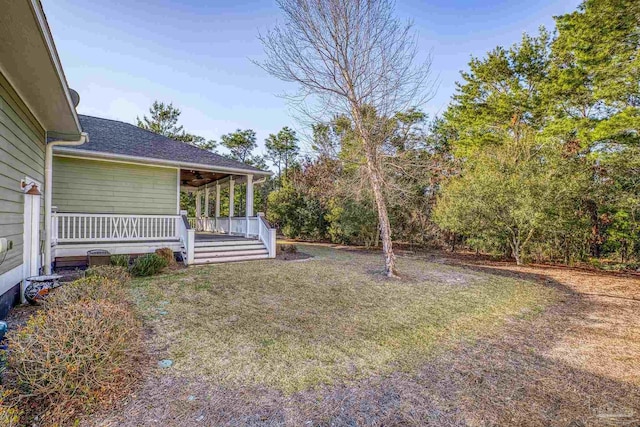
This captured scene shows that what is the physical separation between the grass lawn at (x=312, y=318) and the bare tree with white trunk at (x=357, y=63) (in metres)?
2.08

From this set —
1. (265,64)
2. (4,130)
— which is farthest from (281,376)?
(265,64)

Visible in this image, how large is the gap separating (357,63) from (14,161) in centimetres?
710

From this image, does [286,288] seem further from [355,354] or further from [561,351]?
[561,351]

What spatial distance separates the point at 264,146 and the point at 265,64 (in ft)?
71.9

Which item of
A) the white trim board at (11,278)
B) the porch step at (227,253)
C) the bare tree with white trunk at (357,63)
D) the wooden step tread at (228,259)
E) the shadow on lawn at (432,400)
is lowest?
the shadow on lawn at (432,400)

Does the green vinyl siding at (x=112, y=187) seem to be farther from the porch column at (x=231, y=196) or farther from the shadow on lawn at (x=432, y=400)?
the shadow on lawn at (x=432, y=400)

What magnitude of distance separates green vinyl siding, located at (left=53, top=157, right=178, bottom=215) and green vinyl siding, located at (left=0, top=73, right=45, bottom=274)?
3672mm

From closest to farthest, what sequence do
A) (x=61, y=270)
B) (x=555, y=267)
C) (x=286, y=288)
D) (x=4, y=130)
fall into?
(x=4, y=130)
(x=286, y=288)
(x=61, y=270)
(x=555, y=267)

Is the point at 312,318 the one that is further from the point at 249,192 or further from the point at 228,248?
the point at 249,192

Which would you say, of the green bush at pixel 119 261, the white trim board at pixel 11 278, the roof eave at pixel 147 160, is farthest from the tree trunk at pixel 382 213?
the white trim board at pixel 11 278

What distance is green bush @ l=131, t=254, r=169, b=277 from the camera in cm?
705

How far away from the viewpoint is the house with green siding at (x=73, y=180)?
3.73m

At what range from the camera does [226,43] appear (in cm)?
1117

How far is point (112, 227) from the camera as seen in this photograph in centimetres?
855
